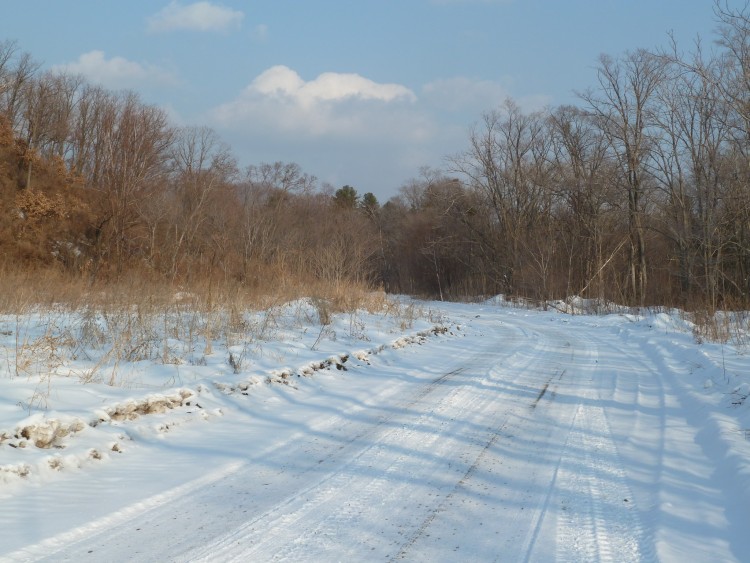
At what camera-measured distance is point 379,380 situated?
921 cm

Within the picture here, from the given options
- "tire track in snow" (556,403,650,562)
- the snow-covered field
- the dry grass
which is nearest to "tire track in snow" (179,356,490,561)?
the snow-covered field

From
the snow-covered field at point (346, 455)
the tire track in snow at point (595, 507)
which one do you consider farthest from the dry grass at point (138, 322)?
the tire track in snow at point (595, 507)

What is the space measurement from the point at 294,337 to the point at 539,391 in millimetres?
5087

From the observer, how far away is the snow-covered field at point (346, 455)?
12.3 ft

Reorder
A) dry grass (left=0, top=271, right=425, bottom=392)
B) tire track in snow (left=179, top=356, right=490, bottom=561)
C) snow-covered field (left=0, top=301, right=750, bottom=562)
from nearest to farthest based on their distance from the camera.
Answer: tire track in snow (left=179, top=356, right=490, bottom=561) < snow-covered field (left=0, top=301, right=750, bottom=562) < dry grass (left=0, top=271, right=425, bottom=392)

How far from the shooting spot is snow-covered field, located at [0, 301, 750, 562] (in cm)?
375

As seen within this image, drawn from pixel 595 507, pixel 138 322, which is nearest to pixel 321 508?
pixel 595 507

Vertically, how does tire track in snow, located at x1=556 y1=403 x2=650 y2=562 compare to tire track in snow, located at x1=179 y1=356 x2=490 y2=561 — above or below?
above

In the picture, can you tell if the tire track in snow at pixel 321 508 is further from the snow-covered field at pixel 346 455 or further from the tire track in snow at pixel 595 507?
the tire track in snow at pixel 595 507

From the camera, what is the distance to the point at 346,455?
549 cm

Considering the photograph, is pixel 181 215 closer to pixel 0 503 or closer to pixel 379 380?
pixel 379 380

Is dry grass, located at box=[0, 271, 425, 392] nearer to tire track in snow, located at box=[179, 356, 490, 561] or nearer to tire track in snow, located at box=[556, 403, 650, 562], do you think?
tire track in snow, located at box=[179, 356, 490, 561]

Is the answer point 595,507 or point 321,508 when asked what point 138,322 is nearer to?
point 321,508

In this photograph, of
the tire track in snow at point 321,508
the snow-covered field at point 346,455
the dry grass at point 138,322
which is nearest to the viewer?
the tire track in snow at point 321,508
